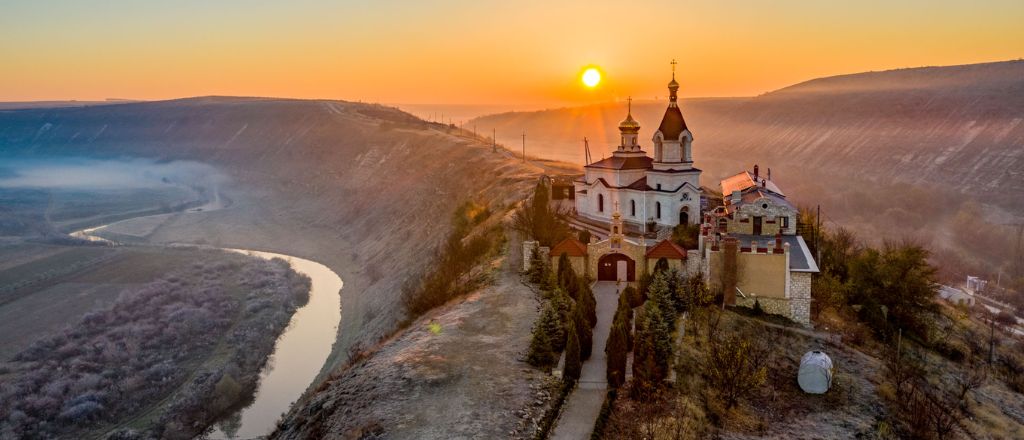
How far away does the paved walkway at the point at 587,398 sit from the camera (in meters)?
18.0

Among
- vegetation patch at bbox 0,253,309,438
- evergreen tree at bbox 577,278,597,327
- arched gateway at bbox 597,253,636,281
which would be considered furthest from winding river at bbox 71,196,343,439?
arched gateway at bbox 597,253,636,281

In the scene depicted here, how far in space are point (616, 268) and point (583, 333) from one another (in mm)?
8632

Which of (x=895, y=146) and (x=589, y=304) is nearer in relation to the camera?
(x=589, y=304)

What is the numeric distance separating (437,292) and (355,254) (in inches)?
1354

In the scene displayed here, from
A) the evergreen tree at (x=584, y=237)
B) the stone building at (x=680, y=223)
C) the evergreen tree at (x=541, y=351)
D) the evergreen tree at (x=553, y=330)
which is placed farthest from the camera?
the evergreen tree at (x=584, y=237)

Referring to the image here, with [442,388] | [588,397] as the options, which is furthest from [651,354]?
[442,388]

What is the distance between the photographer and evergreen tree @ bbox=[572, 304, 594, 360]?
72.7ft

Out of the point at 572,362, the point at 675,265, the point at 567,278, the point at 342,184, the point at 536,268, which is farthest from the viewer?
the point at 342,184

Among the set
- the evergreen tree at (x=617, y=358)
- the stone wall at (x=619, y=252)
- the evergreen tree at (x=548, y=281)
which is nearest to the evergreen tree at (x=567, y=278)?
the evergreen tree at (x=548, y=281)

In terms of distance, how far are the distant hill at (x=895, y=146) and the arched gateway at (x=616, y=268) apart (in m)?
52.9

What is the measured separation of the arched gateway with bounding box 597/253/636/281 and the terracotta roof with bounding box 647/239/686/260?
1.22m

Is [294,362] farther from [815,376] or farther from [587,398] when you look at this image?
[815,376]

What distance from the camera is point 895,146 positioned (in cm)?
11488

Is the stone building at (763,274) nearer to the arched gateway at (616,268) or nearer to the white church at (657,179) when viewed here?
the arched gateway at (616,268)
